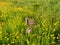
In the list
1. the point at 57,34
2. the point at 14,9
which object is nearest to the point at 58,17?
the point at 57,34

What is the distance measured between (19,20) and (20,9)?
1.13m

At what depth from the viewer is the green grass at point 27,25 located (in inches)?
207

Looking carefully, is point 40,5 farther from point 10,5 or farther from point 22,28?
point 22,28

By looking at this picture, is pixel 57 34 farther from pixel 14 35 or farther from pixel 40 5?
pixel 40 5

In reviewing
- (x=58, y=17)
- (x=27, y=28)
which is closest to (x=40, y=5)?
(x=58, y=17)

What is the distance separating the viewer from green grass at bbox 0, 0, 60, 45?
5.25 metres

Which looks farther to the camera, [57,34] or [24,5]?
[24,5]

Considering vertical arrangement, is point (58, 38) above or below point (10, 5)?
below

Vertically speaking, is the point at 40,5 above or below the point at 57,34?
above

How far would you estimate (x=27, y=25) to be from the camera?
5.94 m

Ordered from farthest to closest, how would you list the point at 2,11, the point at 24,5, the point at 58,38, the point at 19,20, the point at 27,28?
the point at 24,5
the point at 2,11
the point at 19,20
the point at 27,28
the point at 58,38

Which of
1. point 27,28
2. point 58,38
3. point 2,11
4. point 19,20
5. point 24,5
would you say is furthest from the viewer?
point 24,5

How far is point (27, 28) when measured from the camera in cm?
579

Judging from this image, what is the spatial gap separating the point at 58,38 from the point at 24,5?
2.71 metres
